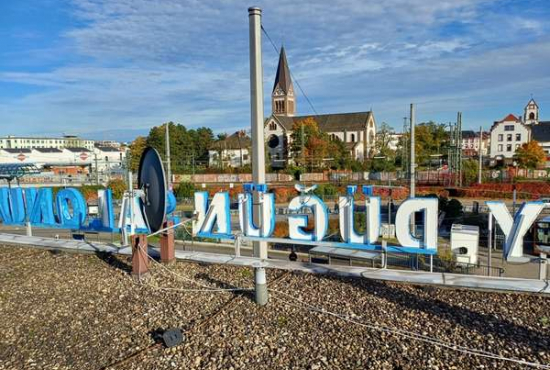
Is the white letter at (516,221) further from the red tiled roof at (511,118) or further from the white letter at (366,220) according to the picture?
the red tiled roof at (511,118)

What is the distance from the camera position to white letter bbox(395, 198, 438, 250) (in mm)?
9445

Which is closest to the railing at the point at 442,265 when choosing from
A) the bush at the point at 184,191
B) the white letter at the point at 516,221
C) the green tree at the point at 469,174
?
the white letter at the point at 516,221

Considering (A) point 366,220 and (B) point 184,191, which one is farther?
(B) point 184,191

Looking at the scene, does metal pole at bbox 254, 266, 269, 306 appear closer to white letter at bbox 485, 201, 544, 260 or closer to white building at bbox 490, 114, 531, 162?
white letter at bbox 485, 201, 544, 260

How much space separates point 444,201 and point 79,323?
30827 mm

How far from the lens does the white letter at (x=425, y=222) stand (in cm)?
945

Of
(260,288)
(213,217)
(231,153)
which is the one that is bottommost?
(260,288)

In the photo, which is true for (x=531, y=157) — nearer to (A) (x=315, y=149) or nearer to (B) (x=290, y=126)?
(A) (x=315, y=149)

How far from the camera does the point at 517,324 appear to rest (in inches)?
275

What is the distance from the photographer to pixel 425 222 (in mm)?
9539

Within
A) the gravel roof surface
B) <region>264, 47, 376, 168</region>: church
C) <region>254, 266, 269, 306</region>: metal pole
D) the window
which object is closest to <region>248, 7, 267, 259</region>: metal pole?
the gravel roof surface

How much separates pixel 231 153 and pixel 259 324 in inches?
3556

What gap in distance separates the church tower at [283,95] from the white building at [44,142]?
80.6 metres

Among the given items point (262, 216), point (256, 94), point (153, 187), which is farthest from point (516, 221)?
point (153, 187)
